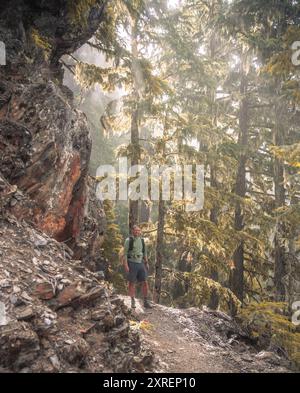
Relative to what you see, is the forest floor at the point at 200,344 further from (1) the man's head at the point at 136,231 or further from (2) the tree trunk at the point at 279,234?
(2) the tree trunk at the point at 279,234

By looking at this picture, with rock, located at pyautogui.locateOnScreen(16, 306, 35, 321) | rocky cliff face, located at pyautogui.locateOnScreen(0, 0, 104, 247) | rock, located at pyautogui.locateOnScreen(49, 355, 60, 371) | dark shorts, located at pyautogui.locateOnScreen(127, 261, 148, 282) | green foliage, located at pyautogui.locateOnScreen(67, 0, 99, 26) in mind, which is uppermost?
green foliage, located at pyautogui.locateOnScreen(67, 0, 99, 26)

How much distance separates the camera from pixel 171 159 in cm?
1330

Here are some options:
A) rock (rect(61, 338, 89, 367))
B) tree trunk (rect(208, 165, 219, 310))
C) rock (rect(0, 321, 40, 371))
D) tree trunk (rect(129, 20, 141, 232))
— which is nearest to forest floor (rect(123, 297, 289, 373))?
rock (rect(61, 338, 89, 367))

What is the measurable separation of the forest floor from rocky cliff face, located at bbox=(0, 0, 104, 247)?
3248 mm

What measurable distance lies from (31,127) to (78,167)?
73.9 inches

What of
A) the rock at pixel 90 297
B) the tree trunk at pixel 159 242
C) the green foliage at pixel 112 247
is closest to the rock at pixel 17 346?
the rock at pixel 90 297

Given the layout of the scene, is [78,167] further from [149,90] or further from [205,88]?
[205,88]

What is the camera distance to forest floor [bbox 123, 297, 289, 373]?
6500 mm

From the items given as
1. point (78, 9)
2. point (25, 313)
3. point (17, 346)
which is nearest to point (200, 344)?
point (25, 313)

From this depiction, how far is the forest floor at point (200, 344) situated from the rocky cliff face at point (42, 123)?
10.7 ft

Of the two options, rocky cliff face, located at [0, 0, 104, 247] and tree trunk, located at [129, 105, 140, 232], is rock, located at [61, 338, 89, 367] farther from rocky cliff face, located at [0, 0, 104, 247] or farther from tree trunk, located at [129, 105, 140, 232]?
tree trunk, located at [129, 105, 140, 232]

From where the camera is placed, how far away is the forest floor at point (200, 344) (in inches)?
256
